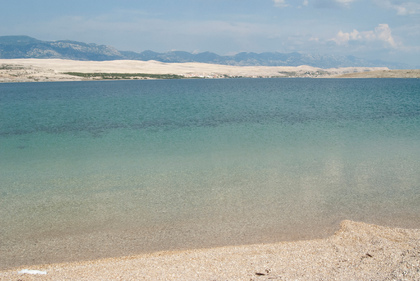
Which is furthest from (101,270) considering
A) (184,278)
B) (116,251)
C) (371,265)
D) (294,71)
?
(294,71)

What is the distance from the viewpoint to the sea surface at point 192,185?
791 cm

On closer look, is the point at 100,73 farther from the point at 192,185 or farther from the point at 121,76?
the point at 192,185

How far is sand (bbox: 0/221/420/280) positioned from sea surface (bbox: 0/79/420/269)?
0.60 metres

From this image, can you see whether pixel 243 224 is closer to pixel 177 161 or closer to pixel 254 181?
pixel 254 181

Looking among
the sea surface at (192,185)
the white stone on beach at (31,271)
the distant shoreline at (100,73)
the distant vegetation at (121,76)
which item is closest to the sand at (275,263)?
the white stone on beach at (31,271)

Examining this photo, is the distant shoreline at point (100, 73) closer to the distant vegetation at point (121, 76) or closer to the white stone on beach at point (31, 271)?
the distant vegetation at point (121, 76)

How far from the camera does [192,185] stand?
1109 centimetres

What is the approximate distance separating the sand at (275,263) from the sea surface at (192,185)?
1.98 ft

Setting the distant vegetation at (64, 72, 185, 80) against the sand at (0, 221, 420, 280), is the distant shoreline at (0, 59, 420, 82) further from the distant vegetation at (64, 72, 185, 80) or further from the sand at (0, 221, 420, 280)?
the sand at (0, 221, 420, 280)

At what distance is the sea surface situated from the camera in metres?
7.91

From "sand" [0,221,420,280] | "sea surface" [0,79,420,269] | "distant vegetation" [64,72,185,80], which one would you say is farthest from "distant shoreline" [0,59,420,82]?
"sand" [0,221,420,280]

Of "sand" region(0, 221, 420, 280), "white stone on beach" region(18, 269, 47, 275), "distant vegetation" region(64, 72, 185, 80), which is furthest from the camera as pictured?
"distant vegetation" region(64, 72, 185, 80)

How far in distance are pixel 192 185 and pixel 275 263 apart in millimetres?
5318

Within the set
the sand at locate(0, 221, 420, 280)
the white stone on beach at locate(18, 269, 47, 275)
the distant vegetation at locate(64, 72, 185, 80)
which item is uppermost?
the distant vegetation at locate(64, 72, 185, 80)
